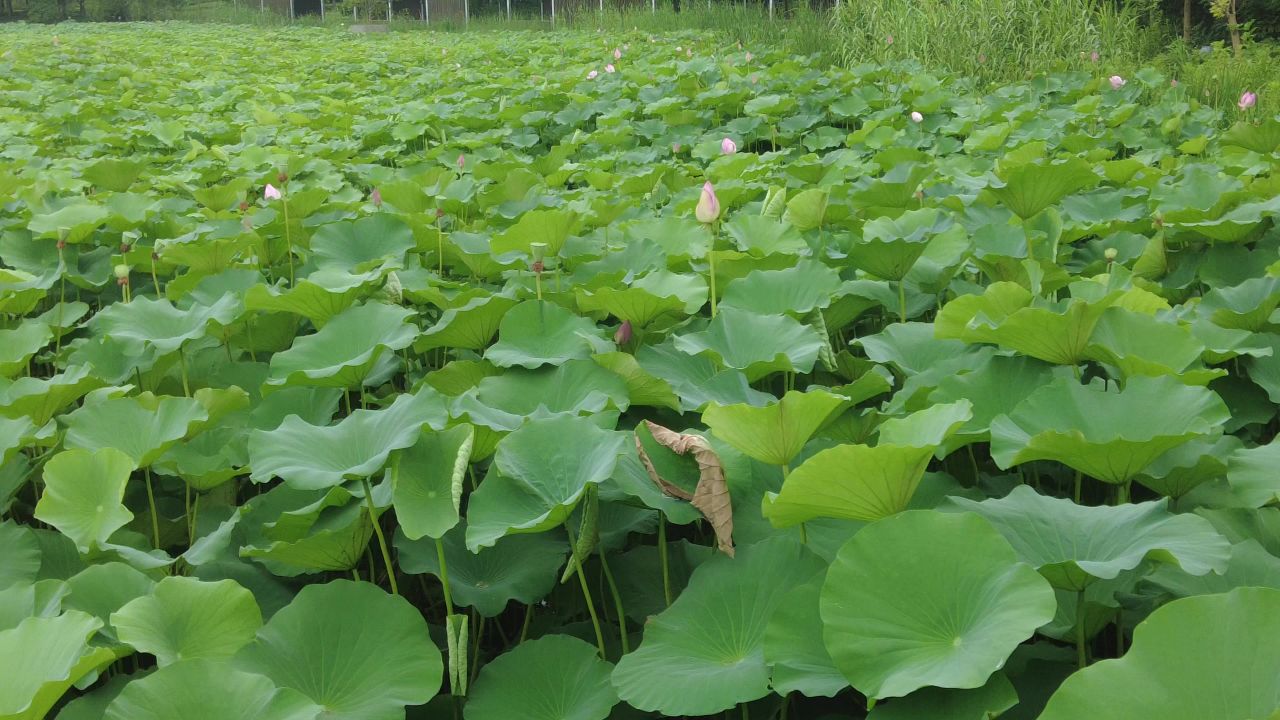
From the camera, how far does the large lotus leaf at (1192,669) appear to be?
66 centimetres

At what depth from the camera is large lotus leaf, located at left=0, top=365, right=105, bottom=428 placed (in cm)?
142

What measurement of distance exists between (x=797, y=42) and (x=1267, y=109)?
3.73 m

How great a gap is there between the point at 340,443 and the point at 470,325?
1.43ft

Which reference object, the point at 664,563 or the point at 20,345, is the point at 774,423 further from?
the point at 20,345

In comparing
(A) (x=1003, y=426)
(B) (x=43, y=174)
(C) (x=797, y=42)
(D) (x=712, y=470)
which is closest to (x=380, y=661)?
(D) (x=712, y=470)

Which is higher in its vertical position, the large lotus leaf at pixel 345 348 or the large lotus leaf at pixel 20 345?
the large lotus leaf at pixel 345 348

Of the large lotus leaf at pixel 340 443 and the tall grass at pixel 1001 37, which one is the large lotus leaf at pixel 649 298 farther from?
the tall grass at pixel 1001 37

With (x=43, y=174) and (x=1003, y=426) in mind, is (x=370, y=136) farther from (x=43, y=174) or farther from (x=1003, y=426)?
(x=1003, y=426)

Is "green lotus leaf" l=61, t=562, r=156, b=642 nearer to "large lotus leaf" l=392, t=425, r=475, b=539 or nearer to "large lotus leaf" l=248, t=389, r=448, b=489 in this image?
"large lotus leaf" l=248, t=389, r=448, b=489

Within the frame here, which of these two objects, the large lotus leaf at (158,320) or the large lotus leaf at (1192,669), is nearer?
the large lotus leaf at (1192,669)

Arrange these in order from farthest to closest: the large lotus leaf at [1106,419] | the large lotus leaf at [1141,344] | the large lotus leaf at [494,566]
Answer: the large lotus leaf at [1141,344]
the large lotus leaf at [494,566]
the large lotus leaf at [1106,419]

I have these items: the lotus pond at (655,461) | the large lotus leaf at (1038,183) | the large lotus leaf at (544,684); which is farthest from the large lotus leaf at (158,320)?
the large lotus leaf at (1038,183)

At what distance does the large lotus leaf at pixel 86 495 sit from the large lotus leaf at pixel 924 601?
2.83 feet

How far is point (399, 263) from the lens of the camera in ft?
6.59
